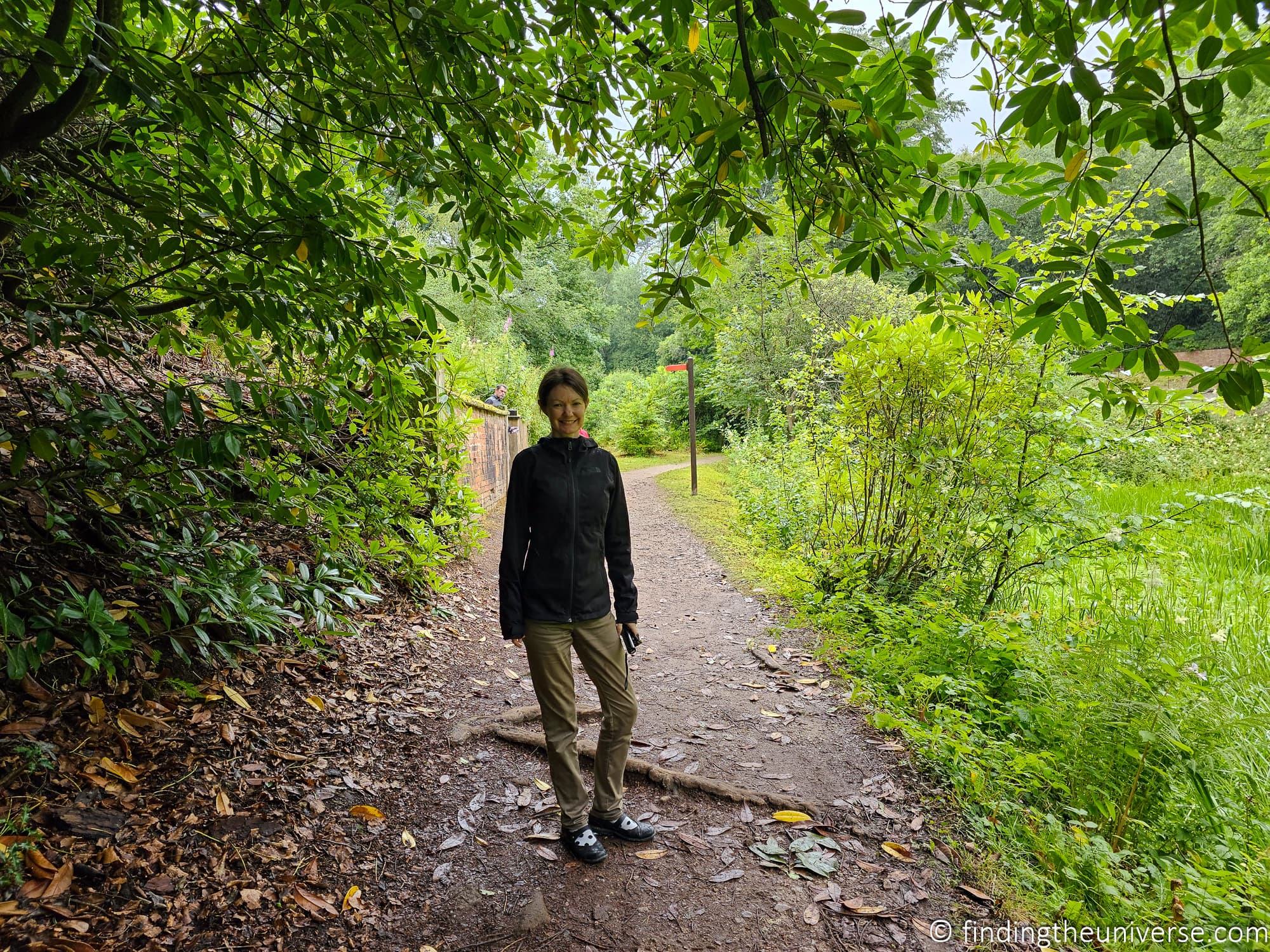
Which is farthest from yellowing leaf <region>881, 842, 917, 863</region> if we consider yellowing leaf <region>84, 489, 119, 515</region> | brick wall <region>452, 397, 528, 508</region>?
brick wall <region>452, 397, 528, 508</region>

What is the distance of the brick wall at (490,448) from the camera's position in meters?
9.09

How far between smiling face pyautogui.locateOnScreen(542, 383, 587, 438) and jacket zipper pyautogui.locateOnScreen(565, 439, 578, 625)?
0.07 meters

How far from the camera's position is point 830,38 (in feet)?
4.83

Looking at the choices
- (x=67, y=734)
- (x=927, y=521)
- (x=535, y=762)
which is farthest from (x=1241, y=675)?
(x=67, y=734)

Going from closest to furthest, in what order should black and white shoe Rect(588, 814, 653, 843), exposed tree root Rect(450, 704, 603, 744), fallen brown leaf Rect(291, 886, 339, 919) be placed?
fallen brown leaf Rect(291, 886, 339, 919), black and white shoe Rect(588, 814, 653, 843), exposed tree root Rect(450, 704, 603, 744)

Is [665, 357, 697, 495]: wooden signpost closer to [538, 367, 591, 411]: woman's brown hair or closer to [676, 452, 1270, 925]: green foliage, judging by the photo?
[676, 452, 1270, 925]: green foliage

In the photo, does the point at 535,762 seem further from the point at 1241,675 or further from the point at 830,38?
the point at 1241,675

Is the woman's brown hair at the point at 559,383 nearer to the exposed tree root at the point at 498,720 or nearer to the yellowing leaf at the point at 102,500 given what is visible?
the yellowing leaf at the point at 102,500

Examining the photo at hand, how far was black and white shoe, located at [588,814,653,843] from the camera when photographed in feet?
9.57

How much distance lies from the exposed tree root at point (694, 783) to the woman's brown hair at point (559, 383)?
180 centimetres

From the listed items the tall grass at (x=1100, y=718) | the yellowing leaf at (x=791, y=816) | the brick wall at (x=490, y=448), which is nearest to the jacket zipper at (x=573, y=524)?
the yellowing leaf at (x=791, y=816)

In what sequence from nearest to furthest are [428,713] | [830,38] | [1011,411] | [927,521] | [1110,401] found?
[830,38]
[1110,401]
[428,713]
[1011,411]
[927,521]

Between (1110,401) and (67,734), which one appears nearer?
(1110,401)

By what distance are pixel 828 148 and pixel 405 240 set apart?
192 centimetres
